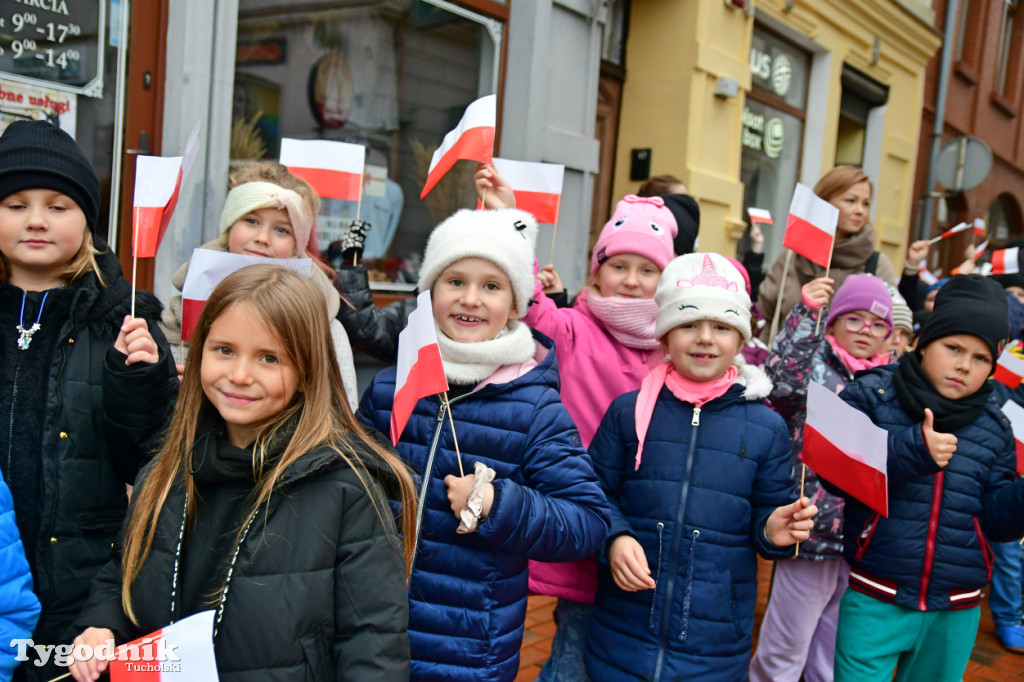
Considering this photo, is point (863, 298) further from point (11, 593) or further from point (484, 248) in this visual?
point (11, 593)

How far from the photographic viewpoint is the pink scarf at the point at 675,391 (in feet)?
7.54

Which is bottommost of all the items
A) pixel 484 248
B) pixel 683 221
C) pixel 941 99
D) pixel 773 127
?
pixel 484 248

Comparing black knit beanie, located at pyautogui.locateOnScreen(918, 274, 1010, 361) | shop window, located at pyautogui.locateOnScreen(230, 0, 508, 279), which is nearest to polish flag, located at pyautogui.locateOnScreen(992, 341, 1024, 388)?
black knit beanie, located at pyautogui.locateOnScreen(918, 274, 1010, 361)

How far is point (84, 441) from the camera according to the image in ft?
6.14

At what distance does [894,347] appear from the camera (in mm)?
4152

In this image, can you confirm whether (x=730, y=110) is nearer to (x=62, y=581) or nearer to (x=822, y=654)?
(x=822, y=654)

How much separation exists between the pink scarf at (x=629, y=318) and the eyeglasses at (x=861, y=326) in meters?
0.91

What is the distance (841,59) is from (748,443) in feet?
25.3

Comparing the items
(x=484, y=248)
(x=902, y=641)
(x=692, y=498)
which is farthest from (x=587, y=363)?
(x=902, y=641)

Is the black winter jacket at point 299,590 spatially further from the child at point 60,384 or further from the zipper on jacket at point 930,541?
the zipper on jacket at point 930,541

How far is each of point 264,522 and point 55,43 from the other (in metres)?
→ 2.76

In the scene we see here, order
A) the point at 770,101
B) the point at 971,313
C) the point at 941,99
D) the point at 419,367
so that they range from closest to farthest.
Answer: the point at 419,367 < the point at 971,313 < the point at 770,101 < the point at 941,99

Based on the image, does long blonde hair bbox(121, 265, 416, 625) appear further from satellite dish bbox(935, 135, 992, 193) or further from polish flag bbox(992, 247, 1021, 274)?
satellite dish bbox(935, 135, 992, 193)

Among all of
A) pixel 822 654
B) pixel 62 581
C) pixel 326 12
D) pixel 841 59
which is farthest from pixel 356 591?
pixel 841 59
